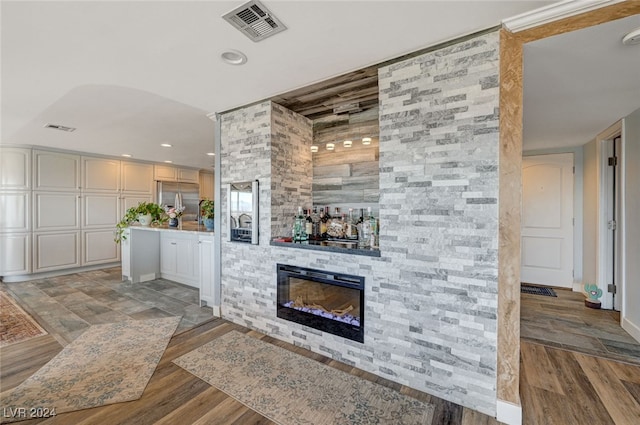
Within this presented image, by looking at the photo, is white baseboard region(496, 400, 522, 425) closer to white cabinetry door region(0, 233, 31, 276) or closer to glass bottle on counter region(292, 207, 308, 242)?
glass bottle on counter region(292, 207, 308, 242)

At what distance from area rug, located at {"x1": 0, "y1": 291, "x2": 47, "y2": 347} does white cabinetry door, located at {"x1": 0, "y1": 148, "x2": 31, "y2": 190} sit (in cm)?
221

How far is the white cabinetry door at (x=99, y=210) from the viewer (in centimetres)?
535

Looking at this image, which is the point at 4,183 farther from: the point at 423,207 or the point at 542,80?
the point at 542,80

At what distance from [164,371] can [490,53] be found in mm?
3204

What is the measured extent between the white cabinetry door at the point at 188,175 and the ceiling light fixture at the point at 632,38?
764cm

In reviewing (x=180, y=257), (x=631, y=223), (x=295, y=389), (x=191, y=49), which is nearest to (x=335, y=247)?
(x=295, y=389)

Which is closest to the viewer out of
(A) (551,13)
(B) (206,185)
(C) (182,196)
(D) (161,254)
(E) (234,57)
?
(A) (551,13)

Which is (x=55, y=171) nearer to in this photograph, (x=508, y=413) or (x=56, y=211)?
(x=56, y=211)

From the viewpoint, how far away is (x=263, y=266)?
2764mm

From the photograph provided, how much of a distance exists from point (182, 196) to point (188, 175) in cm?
61

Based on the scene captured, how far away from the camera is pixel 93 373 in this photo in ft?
6.83

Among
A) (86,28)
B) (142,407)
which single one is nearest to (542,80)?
(86,28)

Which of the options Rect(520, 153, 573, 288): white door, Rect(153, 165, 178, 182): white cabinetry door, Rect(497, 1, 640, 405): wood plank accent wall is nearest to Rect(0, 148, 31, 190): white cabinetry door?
Rect(153, 165, 178, 182): white cabinetry door

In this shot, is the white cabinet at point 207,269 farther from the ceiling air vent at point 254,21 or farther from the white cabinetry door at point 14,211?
the white cabinetry door at point 14,211
